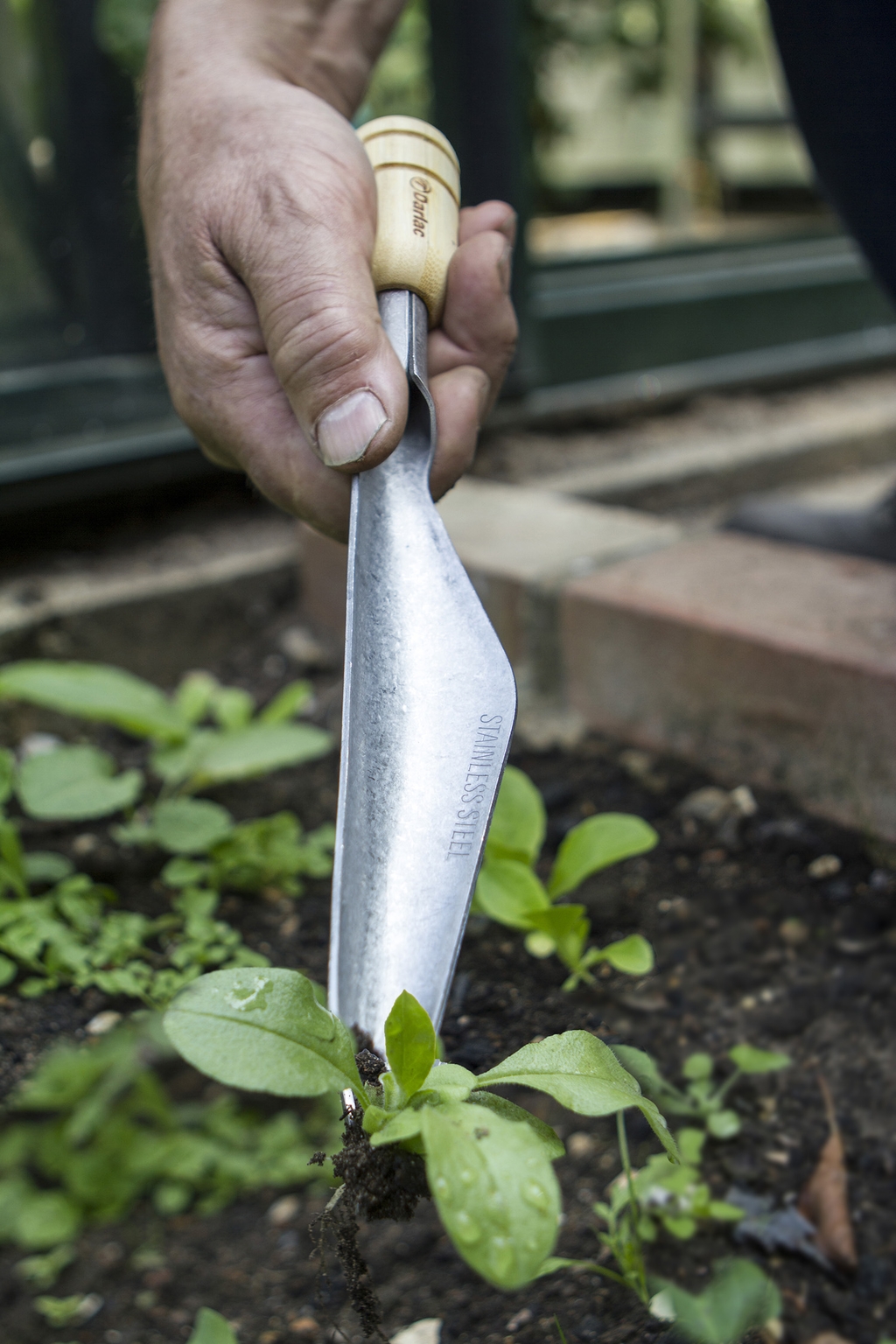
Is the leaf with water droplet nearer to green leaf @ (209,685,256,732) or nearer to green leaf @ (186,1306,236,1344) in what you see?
green leaf @ (186,1306,236,1344)

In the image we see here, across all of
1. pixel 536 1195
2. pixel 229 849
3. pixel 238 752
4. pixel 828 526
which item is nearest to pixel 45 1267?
pixel 229 849

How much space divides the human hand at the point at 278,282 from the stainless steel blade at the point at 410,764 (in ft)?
0.34

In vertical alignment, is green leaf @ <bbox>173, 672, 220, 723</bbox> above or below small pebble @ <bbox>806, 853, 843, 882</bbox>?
below

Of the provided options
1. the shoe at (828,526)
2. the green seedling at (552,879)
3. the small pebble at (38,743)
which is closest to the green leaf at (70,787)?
the small pebble at (38,743)

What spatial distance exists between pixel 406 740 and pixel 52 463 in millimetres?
1392

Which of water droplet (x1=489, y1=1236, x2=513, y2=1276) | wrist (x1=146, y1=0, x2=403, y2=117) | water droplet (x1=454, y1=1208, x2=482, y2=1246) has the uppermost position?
wrist (x1=146, y1=0, x2=403, y2=117)

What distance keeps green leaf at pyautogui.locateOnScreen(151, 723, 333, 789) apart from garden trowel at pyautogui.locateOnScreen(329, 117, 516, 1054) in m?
0.41

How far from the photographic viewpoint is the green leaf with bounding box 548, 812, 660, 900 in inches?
41.9

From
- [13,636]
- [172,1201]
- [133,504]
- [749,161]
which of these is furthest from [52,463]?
[749,161]

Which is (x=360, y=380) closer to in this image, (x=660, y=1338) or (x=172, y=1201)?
(x=660, y=1338)

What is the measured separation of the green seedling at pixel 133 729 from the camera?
1183 mm

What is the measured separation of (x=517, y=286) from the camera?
2508 mm

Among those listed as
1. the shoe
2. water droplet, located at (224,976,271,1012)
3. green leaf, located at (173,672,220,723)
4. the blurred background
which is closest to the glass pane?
the blurred background

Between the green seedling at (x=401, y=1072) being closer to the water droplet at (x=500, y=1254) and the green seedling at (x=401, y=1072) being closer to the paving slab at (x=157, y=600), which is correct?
the water droplet at (x=500, y=1254)
